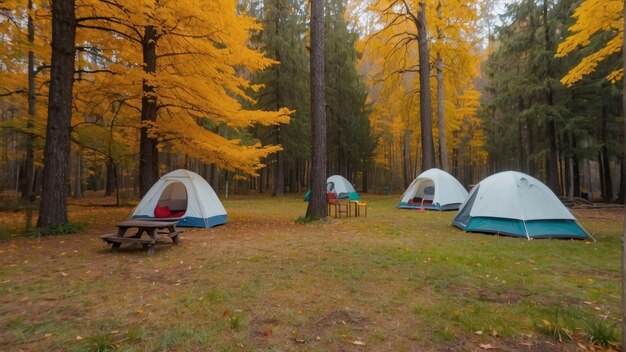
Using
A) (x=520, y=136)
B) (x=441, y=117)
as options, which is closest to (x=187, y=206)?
(x=441, y=117)

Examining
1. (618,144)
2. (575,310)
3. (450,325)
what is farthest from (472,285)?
(618,144)

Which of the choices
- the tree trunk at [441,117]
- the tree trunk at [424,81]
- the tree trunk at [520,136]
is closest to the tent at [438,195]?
the tree trunk at [424,81]

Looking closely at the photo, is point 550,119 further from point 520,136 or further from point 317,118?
point 317,118

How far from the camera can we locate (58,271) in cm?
509

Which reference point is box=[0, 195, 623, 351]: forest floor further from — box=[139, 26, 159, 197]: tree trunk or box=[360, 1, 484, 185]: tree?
box=[360, 1, 484, 185]: tree

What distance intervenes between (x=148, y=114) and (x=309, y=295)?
30.3 feet

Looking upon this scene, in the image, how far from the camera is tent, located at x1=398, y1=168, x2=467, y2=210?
14.2 metres

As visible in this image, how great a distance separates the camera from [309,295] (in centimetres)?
416

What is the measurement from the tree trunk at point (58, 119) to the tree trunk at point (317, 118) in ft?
20.3

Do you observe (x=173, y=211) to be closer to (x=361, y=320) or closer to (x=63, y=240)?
(x=63, y=240)

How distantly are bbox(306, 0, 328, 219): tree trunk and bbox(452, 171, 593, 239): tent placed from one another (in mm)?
4139

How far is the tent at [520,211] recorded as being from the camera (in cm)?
800

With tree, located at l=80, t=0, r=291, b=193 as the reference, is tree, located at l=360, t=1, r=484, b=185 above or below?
above

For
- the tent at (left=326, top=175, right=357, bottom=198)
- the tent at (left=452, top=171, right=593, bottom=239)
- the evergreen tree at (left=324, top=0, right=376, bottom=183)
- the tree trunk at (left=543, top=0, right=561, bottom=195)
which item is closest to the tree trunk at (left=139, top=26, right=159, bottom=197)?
the tent at (left=452, top=171, right=593, bottom=239)
